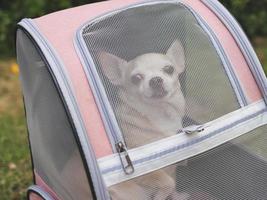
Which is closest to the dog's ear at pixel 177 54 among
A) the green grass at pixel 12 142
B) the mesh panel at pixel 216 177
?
the mesh panel at pixel 216 177

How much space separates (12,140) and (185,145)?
1.47 metres

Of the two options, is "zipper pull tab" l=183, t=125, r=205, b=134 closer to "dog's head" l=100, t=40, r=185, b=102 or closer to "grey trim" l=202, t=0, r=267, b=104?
"dog's head" l=100, t=40, r=185, b=102

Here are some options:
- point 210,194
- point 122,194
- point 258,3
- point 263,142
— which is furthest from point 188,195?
point 258,3

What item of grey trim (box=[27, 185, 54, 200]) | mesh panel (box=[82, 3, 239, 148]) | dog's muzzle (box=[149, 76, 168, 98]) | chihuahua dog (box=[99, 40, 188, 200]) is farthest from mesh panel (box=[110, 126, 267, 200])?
grey trim (box=[27, 185, 54, 200])

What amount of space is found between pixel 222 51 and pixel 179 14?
173mm

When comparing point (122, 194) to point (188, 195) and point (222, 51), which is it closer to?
point (188, 195)

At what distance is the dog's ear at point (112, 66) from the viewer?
166 cm

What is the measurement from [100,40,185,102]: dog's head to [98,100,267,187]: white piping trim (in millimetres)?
142

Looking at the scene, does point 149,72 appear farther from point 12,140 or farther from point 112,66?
point 12,140

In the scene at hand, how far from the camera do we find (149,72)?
1.72 metres

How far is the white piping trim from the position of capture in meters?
1.58

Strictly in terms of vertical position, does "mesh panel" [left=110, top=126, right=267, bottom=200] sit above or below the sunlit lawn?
below

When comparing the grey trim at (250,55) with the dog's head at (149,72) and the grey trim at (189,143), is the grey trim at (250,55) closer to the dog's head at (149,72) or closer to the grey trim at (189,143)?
the grey trim at (189,143)

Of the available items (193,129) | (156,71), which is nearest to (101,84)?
(156,71)
